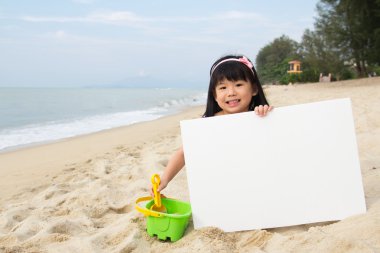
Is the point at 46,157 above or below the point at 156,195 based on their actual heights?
below

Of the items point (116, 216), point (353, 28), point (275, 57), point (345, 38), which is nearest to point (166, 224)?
point (116, 216)

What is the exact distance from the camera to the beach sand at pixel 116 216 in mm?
1739

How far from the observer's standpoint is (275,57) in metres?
55.6

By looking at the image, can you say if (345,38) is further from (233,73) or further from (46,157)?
(233,73)

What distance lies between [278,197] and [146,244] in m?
0.79

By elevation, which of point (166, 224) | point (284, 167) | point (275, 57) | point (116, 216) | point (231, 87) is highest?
point (275, 57)

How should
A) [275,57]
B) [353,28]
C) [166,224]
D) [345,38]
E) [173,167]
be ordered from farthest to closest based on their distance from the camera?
[275,57] < [345,38] < [353,28] < [173,167] < [166,224]

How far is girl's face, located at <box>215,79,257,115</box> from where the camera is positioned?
2.35 metres

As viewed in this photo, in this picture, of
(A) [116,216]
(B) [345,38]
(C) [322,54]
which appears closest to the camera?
(A) [116,216]

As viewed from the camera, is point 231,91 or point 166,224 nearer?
point 166,224

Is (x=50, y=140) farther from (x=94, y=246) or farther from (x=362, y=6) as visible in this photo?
(x=362, y=6)

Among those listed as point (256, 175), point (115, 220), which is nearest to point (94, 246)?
point (115, 220)

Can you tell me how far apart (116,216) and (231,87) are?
1.21m

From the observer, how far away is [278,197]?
2.01 meters
